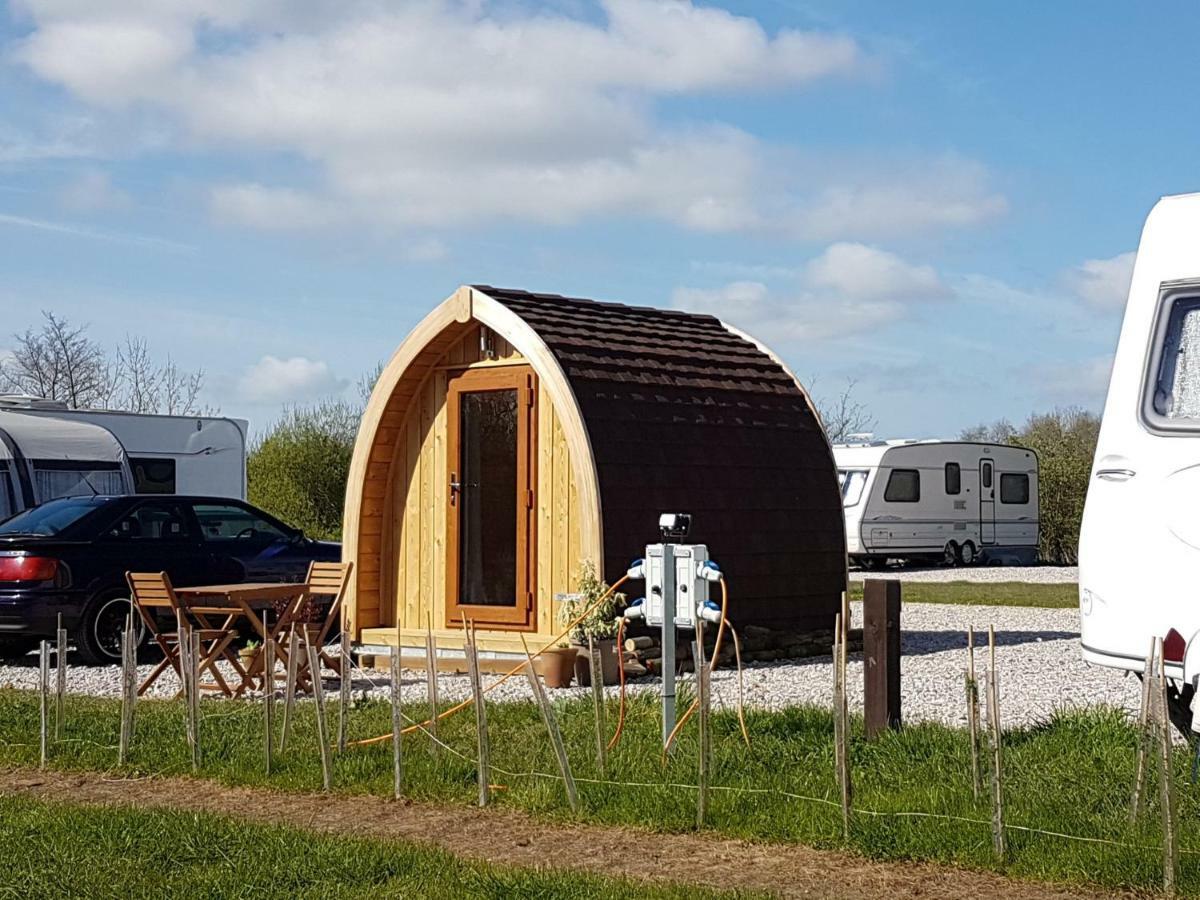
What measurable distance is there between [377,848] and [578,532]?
651cm

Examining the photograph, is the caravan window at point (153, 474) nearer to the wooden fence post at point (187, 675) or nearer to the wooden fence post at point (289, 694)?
the wooden fence post at point (187, 675)

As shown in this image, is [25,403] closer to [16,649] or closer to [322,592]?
[16,649]

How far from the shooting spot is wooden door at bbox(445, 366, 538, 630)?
516 inches

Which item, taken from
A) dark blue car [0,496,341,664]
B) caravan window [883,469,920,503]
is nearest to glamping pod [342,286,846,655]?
dark blue car [0,496,341,664]

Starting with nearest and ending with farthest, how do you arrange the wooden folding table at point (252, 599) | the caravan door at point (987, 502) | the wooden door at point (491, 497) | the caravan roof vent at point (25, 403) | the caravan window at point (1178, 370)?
the caravan window at point (1178, 370) → the wooden folding table at point (252, 599) → the wooden door at point (491, 497) → the caravan roof vent at point (25, 403) → the caravan door at point (987, 502)

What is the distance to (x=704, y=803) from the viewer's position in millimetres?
6828

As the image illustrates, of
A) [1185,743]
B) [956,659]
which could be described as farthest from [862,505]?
[1185,743]

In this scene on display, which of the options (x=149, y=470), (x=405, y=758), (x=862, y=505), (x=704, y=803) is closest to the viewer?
(x=704, y=803)

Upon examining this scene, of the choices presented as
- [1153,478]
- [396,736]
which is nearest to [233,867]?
[396,736]

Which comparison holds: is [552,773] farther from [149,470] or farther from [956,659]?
[149,470]

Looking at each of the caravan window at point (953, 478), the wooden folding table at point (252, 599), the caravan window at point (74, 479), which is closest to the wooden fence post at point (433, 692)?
the wooden folding table at point (252, 599)

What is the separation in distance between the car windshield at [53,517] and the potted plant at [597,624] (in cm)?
484

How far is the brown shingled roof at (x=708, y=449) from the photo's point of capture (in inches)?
485

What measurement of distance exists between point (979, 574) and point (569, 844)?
2359cm
